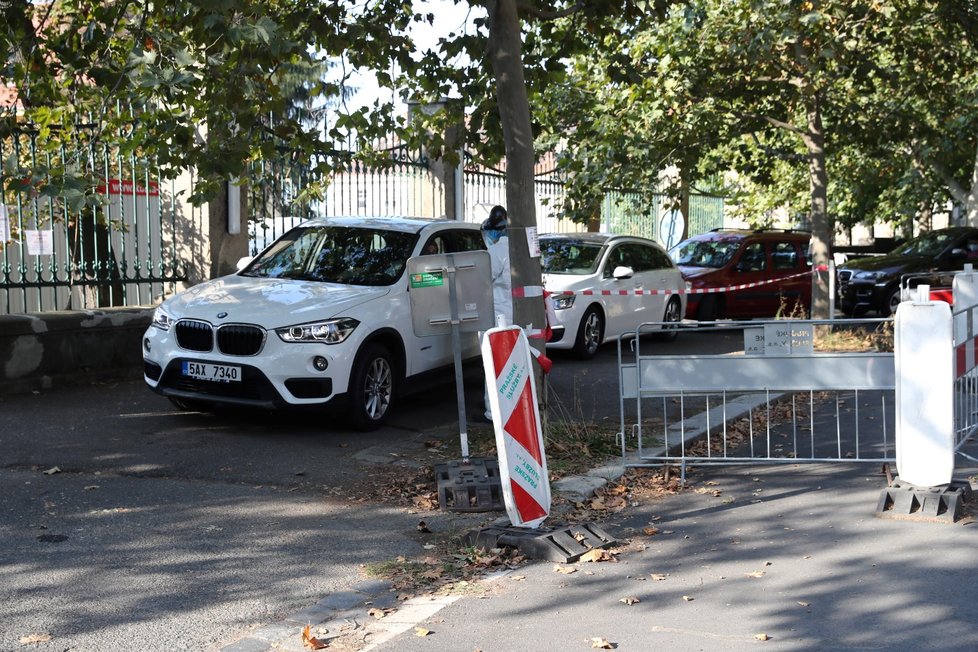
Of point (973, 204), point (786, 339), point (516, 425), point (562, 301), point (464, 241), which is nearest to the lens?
point (516, 425)

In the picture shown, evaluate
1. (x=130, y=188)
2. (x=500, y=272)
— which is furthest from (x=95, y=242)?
(x=500, y=272)

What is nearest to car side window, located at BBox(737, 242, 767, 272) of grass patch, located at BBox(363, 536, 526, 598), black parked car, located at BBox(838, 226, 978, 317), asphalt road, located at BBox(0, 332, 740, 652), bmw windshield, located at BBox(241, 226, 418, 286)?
black parked car, located at BBox(838, 226, 978, 317)

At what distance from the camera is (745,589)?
5.46 metres

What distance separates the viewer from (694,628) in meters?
4.91

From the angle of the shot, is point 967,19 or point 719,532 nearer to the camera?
point 719,532

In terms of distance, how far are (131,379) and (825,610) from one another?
8746 mm

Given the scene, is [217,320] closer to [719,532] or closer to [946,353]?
[719,532]

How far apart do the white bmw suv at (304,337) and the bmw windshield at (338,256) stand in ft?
0.04

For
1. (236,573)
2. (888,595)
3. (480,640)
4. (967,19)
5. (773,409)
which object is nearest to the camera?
(480,640)

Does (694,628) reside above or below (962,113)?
below

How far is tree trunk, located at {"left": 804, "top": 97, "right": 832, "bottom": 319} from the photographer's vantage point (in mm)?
16422

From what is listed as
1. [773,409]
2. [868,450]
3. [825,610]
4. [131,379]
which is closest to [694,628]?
[825,610]

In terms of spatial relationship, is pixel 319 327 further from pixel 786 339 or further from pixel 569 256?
pixel 569 256

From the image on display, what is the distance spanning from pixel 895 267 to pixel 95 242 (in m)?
14.2
